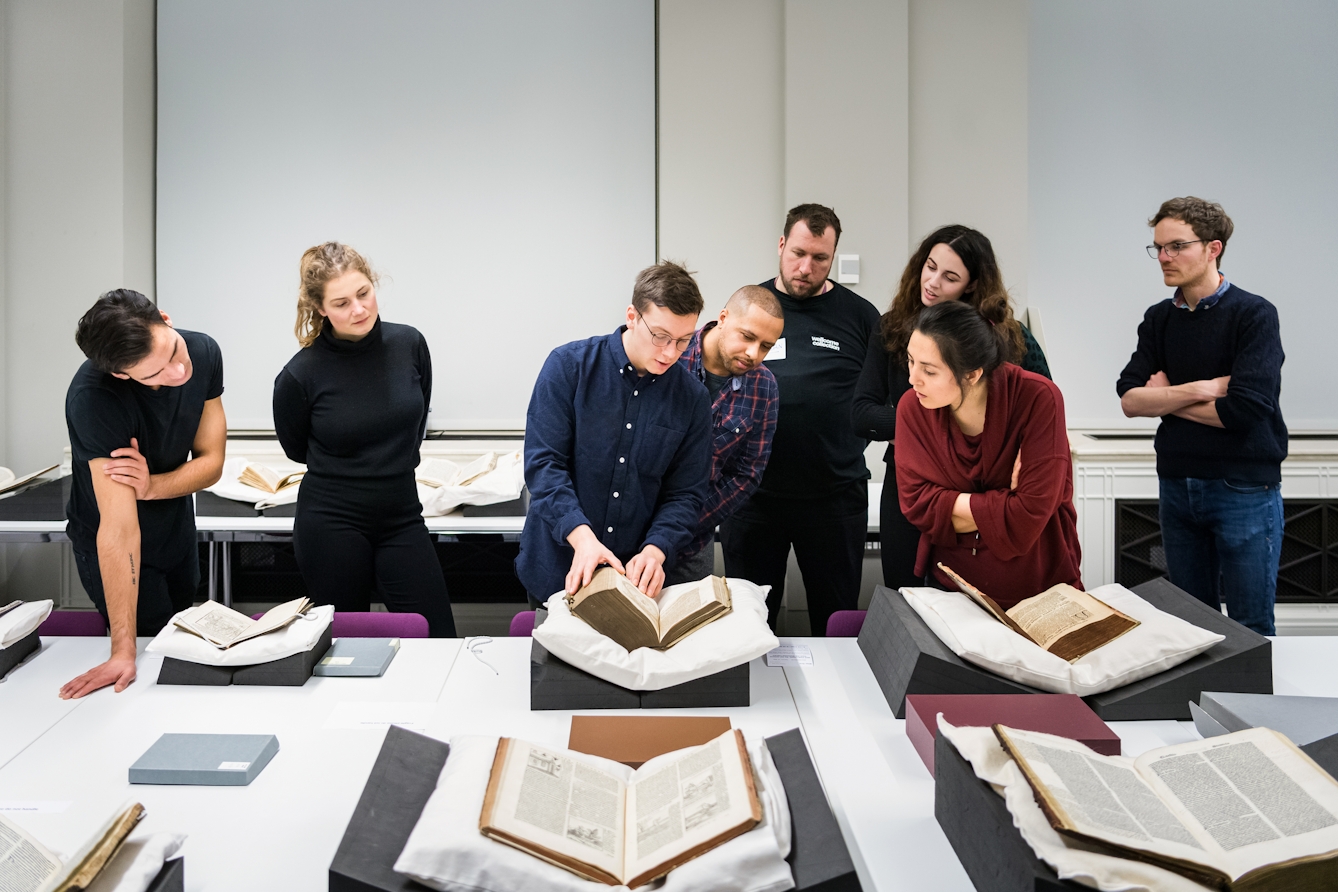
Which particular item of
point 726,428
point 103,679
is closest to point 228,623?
point 103,679

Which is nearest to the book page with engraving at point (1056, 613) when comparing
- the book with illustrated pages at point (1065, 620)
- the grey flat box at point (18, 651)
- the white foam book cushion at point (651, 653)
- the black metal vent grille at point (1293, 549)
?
the book with illustrated pages at point (1065, 620)

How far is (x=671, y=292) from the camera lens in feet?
6.33

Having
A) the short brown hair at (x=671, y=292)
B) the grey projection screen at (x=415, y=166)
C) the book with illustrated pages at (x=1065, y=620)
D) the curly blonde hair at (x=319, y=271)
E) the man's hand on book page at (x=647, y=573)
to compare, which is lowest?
the book with illustrated pages at (x=1065, y=620)

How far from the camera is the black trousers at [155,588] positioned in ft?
7.11

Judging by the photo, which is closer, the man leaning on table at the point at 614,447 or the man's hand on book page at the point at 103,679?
the man's hand on book page at the point at 103,679

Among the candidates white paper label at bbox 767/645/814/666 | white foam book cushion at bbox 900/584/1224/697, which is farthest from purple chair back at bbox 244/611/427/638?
white foam book cushion at bbox 900/584/1224/697

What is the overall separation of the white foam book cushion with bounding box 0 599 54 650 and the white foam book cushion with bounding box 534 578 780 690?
1.06m

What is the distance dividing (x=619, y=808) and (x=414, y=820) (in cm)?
27

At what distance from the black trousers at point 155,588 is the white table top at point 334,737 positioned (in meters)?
0.19

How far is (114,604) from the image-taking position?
1.81m

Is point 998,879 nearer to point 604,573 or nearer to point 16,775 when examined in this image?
point 604,573

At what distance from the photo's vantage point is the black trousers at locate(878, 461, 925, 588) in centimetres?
246

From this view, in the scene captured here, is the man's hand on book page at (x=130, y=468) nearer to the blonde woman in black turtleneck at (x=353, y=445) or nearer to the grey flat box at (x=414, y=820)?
the blonde woman in black turtleneck at (x=353, y=445)

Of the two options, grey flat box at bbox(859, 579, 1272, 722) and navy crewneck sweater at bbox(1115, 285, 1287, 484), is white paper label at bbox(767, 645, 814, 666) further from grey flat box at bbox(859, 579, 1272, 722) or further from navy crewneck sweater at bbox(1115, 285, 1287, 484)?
navy crewneck sweater at bbox(1115, 285, 1287, 484)
